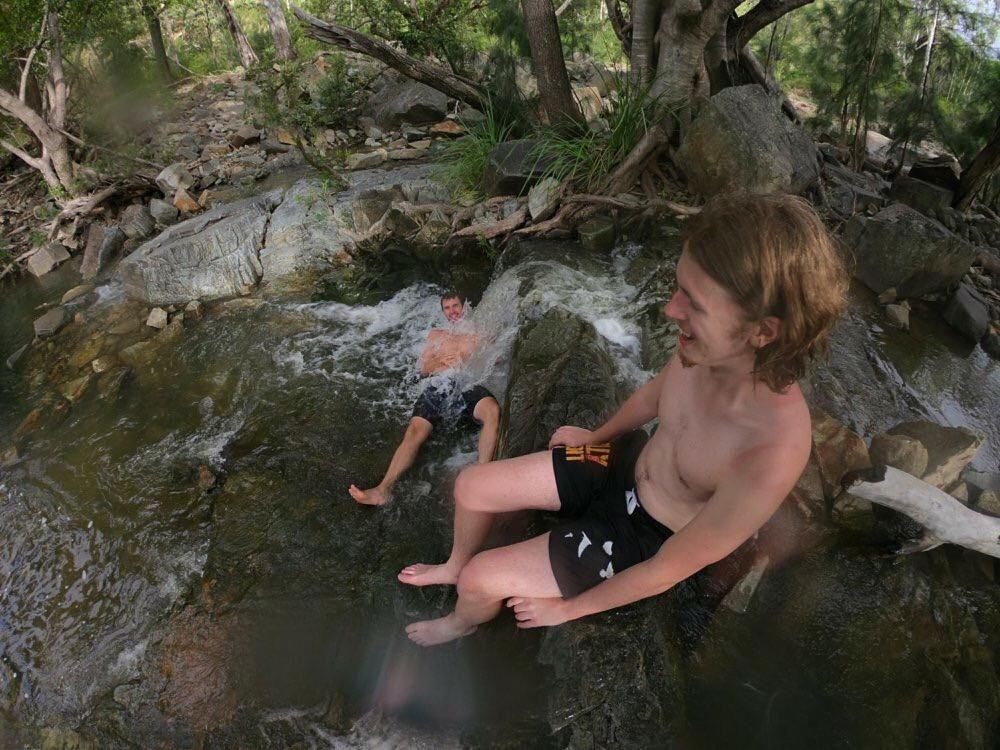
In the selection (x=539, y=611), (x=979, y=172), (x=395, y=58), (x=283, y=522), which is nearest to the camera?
(x=539, y=611)

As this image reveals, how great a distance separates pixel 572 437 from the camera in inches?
81.6

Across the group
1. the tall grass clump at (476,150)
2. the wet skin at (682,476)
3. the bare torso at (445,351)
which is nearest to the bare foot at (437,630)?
the wet skin at (682,476)

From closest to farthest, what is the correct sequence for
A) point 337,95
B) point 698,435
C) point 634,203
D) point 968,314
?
1. point 698,435
2. point 968,314
3. point 634,203
4. point 337,95

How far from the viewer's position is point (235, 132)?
798 centimetres

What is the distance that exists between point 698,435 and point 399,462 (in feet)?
6.20

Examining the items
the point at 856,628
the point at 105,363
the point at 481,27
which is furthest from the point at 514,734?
the point at 481,27

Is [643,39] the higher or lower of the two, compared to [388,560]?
higher

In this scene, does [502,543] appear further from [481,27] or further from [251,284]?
[481,27]

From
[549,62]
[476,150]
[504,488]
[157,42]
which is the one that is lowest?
[504,488]

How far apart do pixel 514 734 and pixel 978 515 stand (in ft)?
6.25

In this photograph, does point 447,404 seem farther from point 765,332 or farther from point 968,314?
point 968,314

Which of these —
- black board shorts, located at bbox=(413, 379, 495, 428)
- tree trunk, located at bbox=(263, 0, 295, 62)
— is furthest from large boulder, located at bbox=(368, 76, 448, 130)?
black board shorts, located at bbox=(413, 379, 495, 428)

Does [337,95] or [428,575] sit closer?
[428,575]

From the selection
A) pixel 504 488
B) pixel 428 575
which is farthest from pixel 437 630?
pixel 504 488
